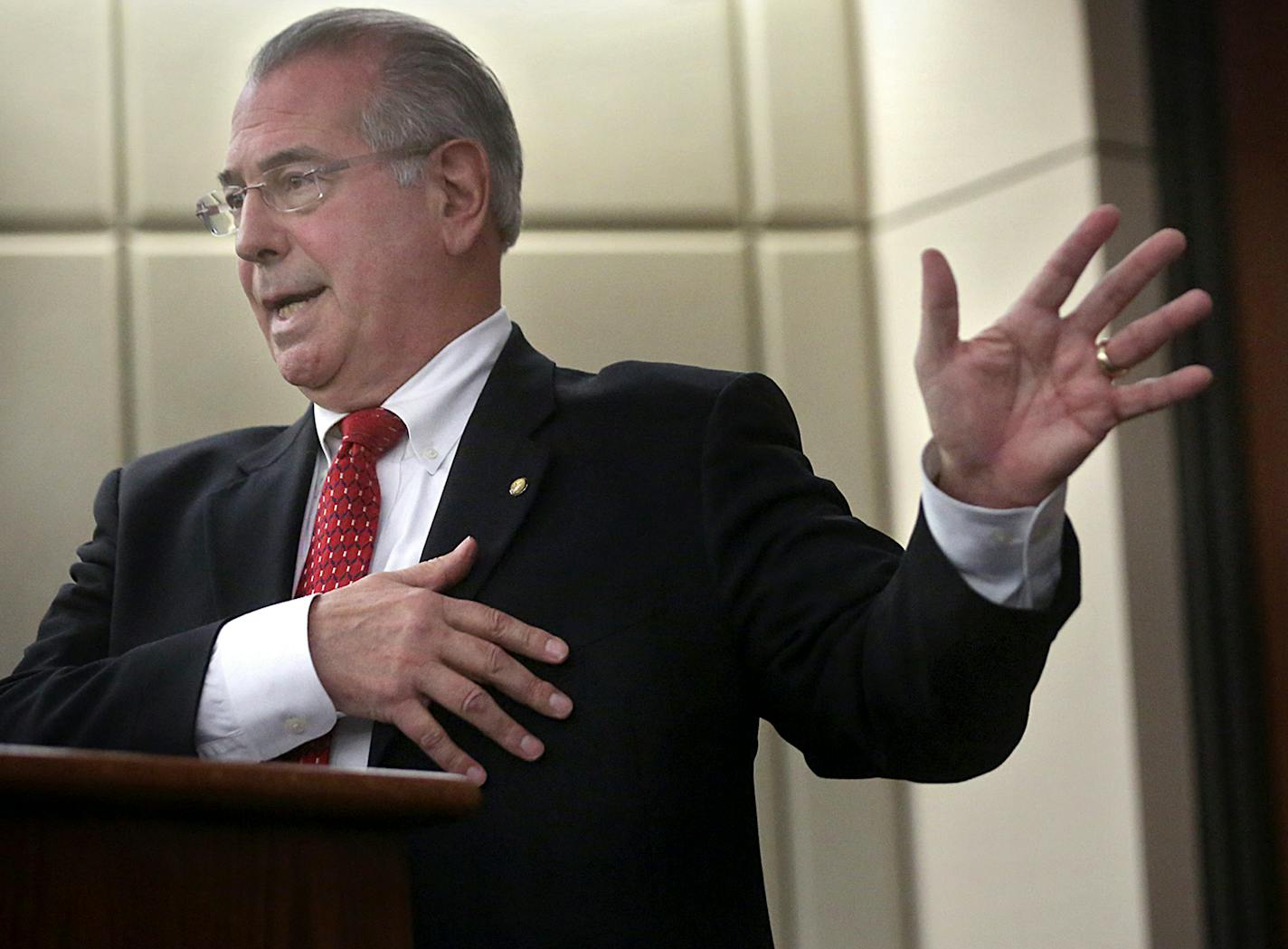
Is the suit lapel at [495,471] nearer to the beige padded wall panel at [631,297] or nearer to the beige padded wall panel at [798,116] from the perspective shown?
the beige padded wall panel at [631,297]

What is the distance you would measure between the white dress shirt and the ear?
0.09 meters

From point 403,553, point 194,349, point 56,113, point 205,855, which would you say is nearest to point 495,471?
point 403,553

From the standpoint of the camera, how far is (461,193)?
1733 millimetres

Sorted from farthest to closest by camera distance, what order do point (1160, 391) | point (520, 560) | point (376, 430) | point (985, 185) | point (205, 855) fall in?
point (985, 185) < point (376, 430) < point (520, 560) < point (1160, 391) < point (205, 855)

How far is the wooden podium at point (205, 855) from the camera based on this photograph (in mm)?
700

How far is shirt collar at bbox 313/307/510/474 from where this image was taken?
1.59m

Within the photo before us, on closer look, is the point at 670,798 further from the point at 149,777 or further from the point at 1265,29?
the point at 1265,29

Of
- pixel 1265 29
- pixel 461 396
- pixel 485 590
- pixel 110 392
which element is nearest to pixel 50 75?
pixel 110 392

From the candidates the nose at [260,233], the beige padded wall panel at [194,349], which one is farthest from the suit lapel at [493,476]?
the beige padded wall panel at [194,349]

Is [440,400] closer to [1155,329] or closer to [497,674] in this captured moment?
[497,674]

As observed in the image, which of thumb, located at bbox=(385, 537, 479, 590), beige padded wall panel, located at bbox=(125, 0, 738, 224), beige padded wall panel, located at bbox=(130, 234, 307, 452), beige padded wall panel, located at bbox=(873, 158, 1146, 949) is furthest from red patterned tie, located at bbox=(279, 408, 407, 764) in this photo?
beige padded wall panel, located at bbox=(873, 158, 1146, 949)

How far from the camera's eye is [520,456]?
1518 mm

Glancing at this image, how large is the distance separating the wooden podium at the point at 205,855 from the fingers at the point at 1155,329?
1.83 ft

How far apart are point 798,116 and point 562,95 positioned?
426mm
